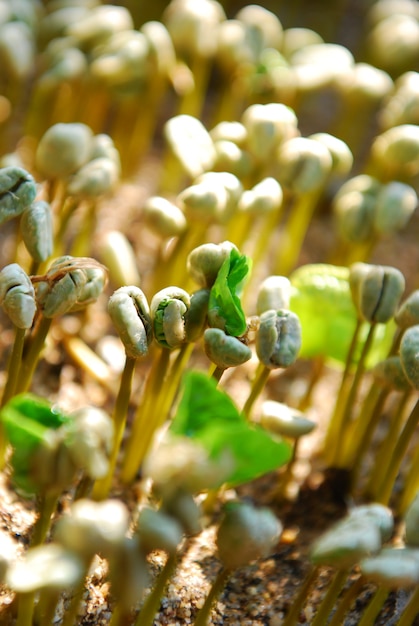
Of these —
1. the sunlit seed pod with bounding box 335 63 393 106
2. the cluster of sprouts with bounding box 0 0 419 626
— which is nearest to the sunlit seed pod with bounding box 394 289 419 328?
the cluster of sprouts with bounding box 0 0 419 626

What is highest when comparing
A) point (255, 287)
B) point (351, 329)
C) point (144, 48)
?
point (144, 48)

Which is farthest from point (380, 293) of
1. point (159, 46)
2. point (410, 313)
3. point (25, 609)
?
point (159, 46)

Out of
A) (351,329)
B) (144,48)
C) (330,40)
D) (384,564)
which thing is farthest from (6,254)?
(330,40)

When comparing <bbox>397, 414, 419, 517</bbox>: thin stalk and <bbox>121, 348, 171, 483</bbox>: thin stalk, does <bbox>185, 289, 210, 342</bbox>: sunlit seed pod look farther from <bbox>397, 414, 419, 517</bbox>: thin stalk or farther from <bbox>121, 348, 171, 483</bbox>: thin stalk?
<bbox>397, 414, 419, 517</bbox>: thin stalk

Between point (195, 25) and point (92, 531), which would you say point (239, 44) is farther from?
point (92, 531)

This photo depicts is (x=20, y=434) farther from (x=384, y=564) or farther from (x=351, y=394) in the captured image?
(x=351, y=394)
